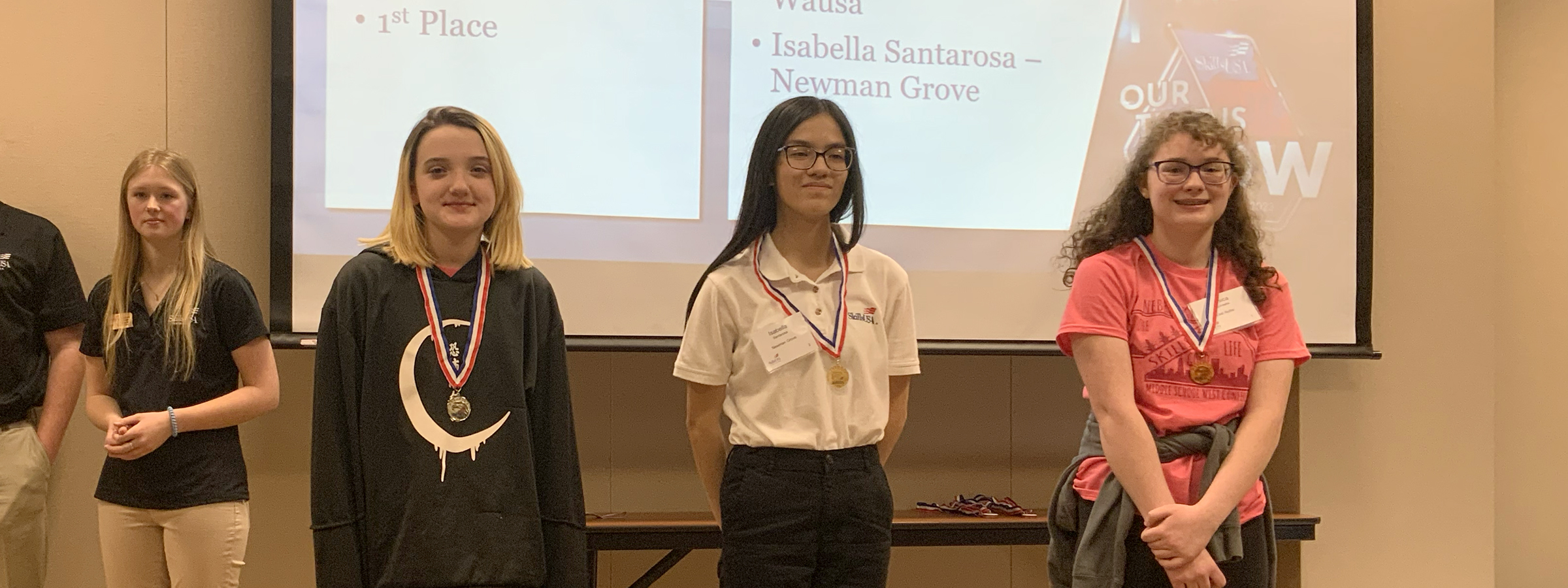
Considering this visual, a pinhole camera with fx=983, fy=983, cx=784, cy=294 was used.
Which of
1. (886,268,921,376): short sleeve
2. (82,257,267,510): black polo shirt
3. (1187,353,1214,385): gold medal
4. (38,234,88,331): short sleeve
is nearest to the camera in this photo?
(1187,353,1214,385): gold medal

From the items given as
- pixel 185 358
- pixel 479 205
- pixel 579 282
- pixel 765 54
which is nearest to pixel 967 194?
pixel 765 54

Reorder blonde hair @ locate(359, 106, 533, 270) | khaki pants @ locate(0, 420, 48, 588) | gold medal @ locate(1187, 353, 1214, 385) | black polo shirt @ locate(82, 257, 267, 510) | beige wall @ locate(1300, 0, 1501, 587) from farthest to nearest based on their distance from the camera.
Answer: beige wall @ locate(1300, 0, 1501, 587), khaki pants @ locate(0, 420, 48, 588), black polo shirt @ locate(82, 257, 267, 510), gold medal @ locate(1187, 353, 1214, 385), blonde hair @ locate(359, 106, 533, 270)

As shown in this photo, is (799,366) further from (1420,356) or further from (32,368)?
(1420,356)

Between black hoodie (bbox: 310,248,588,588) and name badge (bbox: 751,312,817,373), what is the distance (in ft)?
1.41

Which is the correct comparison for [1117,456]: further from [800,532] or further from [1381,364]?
[1381,364]

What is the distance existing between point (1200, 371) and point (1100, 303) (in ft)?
0.69

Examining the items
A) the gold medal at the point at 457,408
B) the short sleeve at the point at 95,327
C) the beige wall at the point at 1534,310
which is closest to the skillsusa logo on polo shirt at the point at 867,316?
the gold medal at the point at 457,408

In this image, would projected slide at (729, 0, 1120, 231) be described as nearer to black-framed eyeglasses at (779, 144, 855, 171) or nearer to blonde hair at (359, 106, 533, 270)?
black-framed eyeglasses at (779, 144, 855, 171)

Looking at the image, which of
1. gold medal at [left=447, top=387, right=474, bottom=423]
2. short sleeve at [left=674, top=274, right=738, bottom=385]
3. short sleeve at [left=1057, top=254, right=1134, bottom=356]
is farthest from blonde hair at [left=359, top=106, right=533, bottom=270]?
short sleeve at [left=1057, top=254, right=1134, bottom=356]

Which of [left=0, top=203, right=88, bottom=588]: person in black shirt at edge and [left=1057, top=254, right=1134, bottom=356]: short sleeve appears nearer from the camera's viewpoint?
[left=1057, top=254, right=1134, bottom=356]: short sleeve

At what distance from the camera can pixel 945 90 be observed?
10.1 feet

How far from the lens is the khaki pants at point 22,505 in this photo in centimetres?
242

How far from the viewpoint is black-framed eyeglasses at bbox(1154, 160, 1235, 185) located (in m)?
1.74

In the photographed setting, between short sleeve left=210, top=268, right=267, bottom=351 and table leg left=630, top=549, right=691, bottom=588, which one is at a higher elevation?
short sleeve left=210, top=268, right=267, bottom=351
